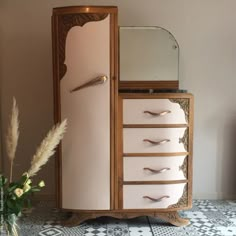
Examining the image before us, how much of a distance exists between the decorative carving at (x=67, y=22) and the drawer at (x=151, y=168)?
713 mm

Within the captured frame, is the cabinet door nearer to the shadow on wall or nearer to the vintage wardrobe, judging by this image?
the vintage wardrobe

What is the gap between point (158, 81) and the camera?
2385 mm

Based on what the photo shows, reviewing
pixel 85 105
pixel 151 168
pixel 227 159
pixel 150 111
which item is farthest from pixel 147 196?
pixel 227 159

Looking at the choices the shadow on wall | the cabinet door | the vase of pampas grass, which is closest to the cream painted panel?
the cabinet door

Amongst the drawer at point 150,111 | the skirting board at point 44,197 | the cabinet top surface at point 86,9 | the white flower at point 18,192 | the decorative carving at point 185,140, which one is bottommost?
the skirting board at point 44,197

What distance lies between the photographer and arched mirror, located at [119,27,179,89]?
238 cm

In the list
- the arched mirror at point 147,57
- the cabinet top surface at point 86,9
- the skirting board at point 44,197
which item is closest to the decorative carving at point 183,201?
the arched mirror at point 147,57

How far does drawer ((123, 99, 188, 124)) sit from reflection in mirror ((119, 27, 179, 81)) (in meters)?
0.37

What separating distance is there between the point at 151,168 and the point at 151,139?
0.61ft

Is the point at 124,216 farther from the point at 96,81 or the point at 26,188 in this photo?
the point at 26,188

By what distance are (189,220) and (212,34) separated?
1.40 meters

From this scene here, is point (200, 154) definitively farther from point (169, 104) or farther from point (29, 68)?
point (29, 68)

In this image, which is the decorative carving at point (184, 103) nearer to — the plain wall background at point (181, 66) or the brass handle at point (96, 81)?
the brass handle at point (96, 81)

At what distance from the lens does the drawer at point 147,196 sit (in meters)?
2.11
